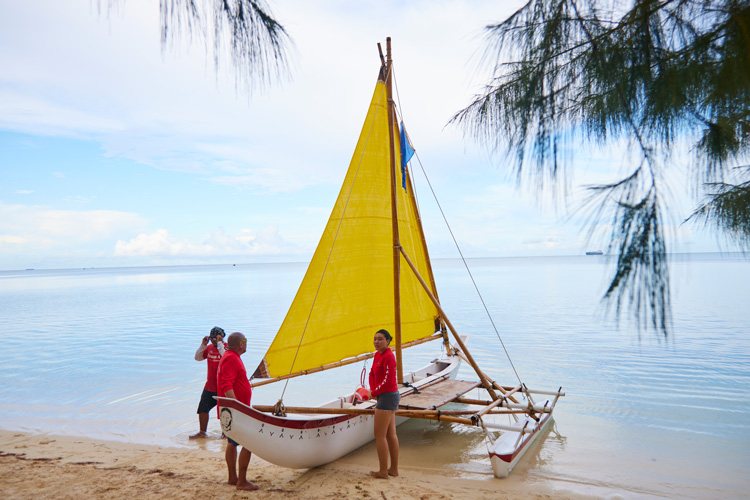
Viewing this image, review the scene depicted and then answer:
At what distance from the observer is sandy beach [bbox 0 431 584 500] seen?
532 cm

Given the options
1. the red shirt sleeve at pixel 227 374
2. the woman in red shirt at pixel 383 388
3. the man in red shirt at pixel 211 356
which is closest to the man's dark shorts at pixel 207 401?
the man in red shirt at pixel 211 356

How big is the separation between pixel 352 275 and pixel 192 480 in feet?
11.7

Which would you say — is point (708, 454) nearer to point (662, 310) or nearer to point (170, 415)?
point (662, 310)

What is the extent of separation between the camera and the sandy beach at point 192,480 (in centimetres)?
532

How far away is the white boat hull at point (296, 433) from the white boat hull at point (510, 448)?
5.57 ft

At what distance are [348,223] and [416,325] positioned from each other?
8.54 ft

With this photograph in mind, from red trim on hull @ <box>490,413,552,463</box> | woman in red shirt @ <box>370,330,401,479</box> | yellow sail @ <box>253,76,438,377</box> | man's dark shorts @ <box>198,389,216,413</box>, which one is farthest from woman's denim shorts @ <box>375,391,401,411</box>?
man's dark shorts @ <box>198,389,216,413</box>

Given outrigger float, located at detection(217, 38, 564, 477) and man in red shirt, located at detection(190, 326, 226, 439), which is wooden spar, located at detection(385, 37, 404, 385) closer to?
outrigger float, located at detection(217, 38, 564, 477)

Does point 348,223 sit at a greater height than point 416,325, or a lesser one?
greater

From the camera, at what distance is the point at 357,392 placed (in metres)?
7.36

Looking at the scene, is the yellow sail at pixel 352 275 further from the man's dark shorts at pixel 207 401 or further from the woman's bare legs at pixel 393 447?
the woman's bare legs at pixel 393 447

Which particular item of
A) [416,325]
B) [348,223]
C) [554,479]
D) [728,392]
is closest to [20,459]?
[348,223]

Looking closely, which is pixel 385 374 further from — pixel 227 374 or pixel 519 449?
pixel 519 449

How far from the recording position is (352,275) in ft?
25.3
